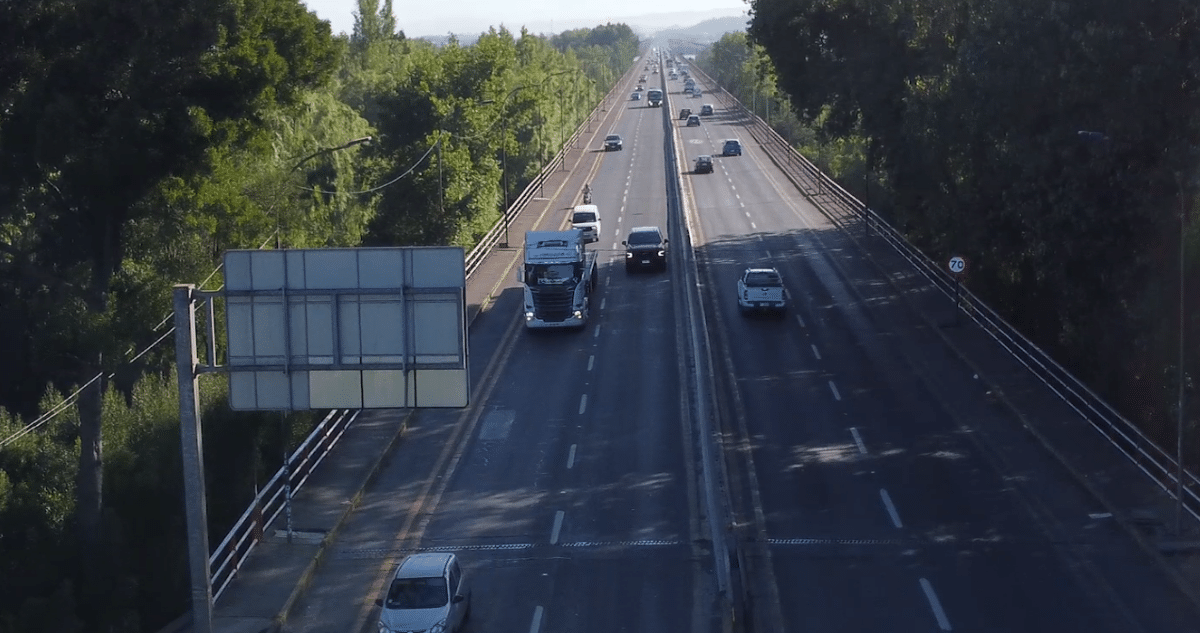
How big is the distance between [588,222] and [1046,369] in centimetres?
2788

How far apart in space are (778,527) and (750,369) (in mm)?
11511

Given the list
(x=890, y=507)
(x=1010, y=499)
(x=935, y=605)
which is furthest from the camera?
(x=1010, y=499)

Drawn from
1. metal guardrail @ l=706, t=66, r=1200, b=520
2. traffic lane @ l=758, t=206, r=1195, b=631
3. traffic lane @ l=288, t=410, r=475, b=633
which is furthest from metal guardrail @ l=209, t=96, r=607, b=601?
metal guardrail @ l=706, t=66, r=1200, b=520

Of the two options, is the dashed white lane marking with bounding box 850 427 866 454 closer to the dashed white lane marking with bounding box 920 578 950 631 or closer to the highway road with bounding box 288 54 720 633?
the highway road with bounding box 288 54 720 633

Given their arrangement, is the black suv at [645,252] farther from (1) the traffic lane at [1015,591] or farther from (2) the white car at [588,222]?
(1) the traffic lane at [1015,591]

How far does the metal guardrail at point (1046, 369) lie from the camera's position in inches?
873

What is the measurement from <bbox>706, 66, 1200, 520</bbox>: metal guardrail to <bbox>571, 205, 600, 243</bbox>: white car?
Result: 1150 centimetres

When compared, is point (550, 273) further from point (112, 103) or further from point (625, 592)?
point (625, 592)

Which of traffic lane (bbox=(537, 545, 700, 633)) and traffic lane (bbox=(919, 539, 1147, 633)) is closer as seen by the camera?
traffic lane (bbox=(919, 539, 1147, 633))

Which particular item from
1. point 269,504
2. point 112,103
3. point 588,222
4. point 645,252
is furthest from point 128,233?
point 588,222

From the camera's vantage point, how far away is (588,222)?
176 ft

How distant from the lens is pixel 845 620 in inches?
666

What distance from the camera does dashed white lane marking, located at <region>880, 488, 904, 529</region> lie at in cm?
2086

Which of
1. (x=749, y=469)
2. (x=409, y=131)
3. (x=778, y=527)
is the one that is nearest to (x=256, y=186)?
(x=749, y=469)
